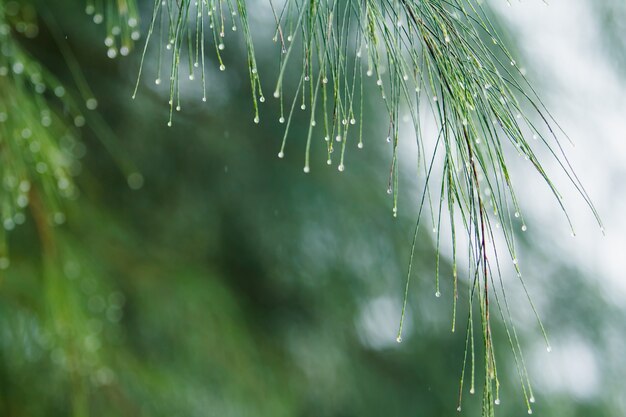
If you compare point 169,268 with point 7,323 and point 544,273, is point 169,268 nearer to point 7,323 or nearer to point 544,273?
point 7,323

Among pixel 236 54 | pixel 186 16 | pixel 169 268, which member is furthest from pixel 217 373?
pixel 186 16

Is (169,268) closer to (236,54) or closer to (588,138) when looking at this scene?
(236,54)

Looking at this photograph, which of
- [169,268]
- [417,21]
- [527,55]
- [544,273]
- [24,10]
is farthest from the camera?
[544,273]

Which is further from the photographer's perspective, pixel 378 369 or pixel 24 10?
pixel 378 369

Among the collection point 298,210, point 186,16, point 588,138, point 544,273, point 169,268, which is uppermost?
point 588,138

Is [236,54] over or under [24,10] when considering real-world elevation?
over

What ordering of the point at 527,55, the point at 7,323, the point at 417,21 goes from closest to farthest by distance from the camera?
the point at 417,21
the point at 7,323
the point at 527,55
